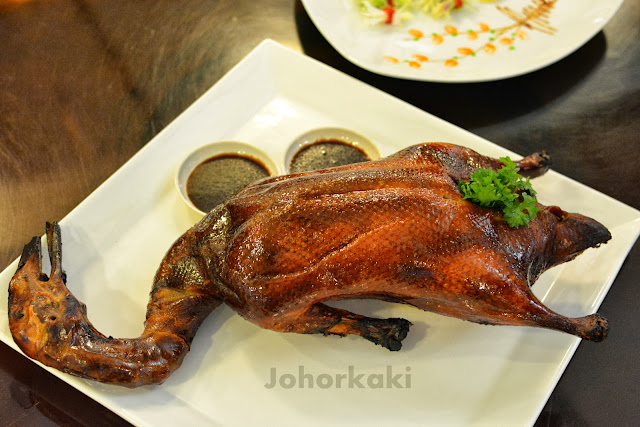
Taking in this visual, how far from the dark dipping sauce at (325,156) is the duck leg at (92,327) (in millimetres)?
888

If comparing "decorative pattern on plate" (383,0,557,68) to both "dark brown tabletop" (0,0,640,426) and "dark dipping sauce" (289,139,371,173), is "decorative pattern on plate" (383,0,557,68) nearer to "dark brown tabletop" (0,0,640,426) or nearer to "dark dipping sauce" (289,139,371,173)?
"dark brown tabletop" (0,0,640,426)

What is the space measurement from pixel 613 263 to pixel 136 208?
214 cm

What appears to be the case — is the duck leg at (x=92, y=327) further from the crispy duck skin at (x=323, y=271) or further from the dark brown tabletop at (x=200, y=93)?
the dark brown tabletop at (x=200, y=93)

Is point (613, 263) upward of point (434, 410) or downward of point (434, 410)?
upward

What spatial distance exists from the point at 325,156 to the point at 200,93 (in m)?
0.98

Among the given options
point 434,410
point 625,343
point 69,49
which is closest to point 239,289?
point 434,410

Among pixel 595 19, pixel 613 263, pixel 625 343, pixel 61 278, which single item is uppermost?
pixel 595 19

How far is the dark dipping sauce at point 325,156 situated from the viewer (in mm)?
2854

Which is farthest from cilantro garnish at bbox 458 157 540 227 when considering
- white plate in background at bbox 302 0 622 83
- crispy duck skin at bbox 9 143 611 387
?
white plate in background at bbox 302 0 622 83

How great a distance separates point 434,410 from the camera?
221cm

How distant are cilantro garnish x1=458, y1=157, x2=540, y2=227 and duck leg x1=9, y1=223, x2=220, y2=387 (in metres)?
1.05

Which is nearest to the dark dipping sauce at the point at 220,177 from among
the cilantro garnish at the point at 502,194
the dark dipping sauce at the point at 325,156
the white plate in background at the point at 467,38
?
the dark dipping sauce at the point at 325,156

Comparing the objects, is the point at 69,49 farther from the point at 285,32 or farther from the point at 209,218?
the point at 209,218

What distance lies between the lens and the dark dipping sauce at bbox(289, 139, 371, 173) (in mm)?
2854
